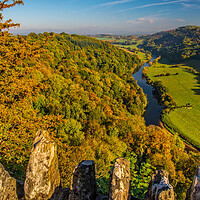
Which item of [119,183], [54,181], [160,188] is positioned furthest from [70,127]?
[160,188]

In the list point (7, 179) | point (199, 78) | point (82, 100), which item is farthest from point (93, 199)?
point (199, 78)

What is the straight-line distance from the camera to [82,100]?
37156mm

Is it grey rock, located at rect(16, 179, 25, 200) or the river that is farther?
the river

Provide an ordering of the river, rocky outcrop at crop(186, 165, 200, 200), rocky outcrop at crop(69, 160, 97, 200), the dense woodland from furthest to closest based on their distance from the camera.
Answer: the river
the dense woodland
rocky outcrop at crop(69, 160, 97, 200)
rocky outcrop at crop(186, 165, 200, 200)

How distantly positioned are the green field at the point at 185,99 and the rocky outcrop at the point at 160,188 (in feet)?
161

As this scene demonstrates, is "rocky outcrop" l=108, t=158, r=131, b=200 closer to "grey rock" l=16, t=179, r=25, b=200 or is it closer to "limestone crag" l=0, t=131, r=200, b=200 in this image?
"limestone crag" l=0, t=131, r=200, b=200

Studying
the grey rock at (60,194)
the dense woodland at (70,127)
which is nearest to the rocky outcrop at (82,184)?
the grey rock at (60,194)

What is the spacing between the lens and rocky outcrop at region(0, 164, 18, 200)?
431cm

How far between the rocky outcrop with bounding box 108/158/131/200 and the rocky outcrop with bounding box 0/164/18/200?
3.24 metres

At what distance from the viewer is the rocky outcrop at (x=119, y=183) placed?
4.24 metres

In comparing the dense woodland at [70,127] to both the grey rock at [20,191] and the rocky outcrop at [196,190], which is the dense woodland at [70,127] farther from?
the grey rock at [20,191]

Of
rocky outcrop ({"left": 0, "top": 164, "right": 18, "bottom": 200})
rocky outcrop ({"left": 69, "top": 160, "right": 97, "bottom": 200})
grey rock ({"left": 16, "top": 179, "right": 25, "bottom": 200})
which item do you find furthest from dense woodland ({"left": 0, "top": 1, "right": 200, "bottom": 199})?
rocky outcrop ({"left": 0, "top": 164, "right": 18, "bottom": 200})

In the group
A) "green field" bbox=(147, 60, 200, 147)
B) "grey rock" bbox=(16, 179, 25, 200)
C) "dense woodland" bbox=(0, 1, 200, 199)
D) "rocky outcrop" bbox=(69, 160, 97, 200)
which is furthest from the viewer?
"green field" bbox=(147, 60, 200, 147)

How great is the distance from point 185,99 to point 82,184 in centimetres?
8755
